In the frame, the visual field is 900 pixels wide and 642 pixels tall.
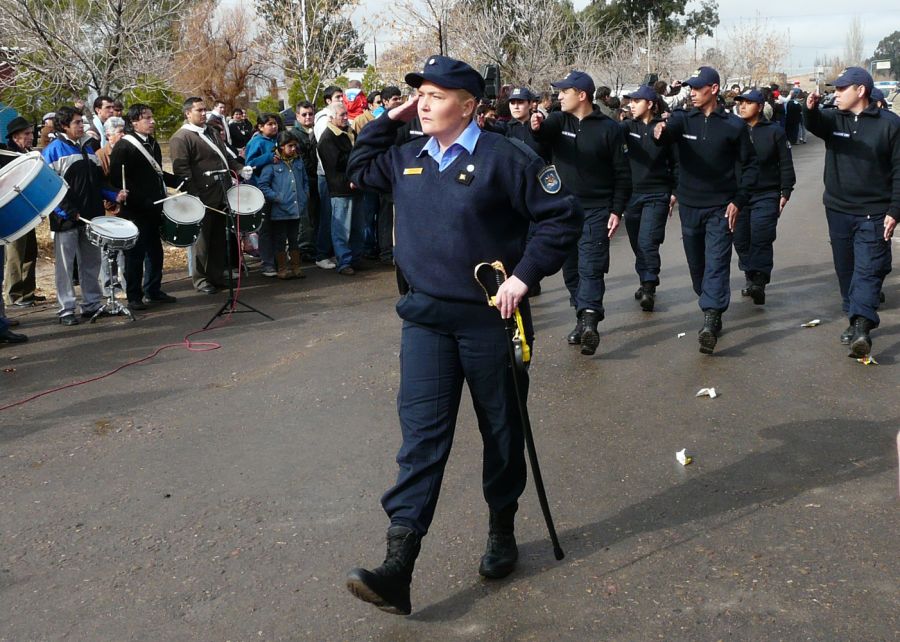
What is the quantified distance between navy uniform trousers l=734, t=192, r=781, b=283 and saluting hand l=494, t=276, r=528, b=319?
6431 millimetres

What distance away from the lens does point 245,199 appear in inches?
411

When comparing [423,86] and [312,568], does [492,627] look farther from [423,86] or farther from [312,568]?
[423,86]

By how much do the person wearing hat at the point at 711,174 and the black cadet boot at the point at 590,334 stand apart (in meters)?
0.87

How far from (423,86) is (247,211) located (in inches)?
262

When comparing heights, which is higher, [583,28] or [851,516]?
[583,28]

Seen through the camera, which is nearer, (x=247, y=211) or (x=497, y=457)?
(x=497, y=457)

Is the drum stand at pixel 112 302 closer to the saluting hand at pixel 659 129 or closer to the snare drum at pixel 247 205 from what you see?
the snare drum at pixel 247 205

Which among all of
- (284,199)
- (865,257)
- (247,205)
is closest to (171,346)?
(247,205)

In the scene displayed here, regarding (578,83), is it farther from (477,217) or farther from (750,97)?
(477,217)

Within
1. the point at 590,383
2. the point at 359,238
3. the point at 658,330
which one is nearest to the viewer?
the point at 590,383

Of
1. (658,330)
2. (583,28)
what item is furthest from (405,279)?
(583,28)

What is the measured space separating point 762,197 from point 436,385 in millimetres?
6882

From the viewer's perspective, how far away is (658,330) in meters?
8.70

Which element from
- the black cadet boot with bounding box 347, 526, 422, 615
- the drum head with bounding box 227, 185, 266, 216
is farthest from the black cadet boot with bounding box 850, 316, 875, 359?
the drum head with bounding box 227, 185, 266, 216
